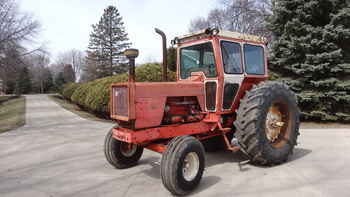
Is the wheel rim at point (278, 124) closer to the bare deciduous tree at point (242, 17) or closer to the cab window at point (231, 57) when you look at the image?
the cab window at point (231, 57)

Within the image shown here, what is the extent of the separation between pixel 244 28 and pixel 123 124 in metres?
21.6

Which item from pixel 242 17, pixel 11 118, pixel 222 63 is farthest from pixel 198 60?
pixel 242 17

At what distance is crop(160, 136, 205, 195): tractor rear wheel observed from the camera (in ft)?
9.70

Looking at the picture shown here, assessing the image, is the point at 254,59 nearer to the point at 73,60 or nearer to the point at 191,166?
the point at 191,166

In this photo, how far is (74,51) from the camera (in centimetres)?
7688

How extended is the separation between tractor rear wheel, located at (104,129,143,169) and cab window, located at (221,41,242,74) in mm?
2086

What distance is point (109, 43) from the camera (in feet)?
120

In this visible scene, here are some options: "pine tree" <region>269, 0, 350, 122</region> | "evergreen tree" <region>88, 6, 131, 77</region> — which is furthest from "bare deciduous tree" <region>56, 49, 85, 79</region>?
"pine tree" <region>269, 0, 350, 122</region>

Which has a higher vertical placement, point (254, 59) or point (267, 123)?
point (254, 59)

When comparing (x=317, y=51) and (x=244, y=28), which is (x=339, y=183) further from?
(x=244, y=28)

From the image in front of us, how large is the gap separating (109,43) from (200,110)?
35.1 metres

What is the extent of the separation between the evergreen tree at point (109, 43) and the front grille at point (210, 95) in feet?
105

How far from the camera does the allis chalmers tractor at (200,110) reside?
322cm

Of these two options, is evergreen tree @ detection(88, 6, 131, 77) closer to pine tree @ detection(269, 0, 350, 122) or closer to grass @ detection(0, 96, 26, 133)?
grass @ detection(0, 96, 26, 133)
